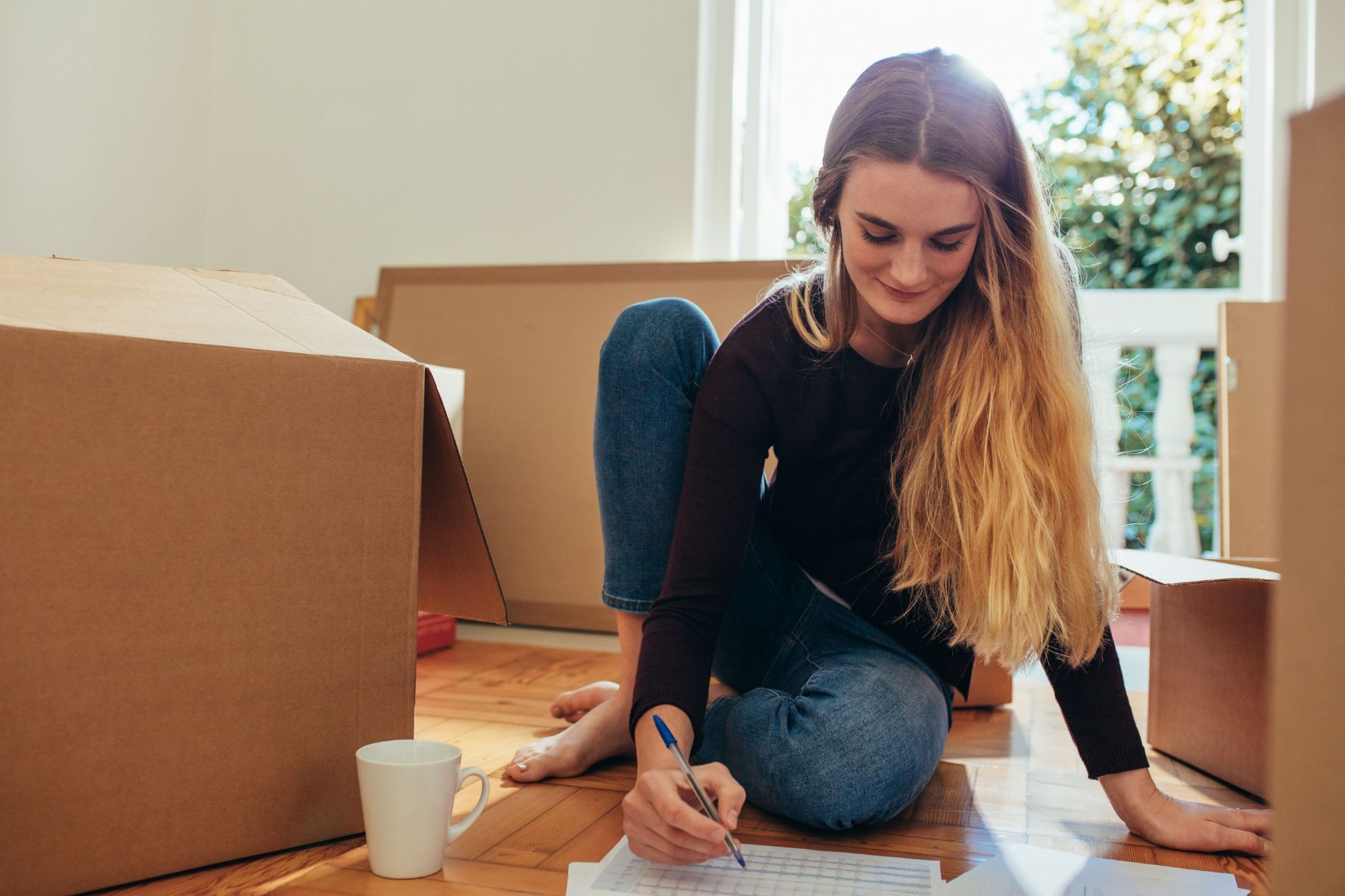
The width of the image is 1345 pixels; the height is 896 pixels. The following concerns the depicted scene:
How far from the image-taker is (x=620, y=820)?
0.91 metres

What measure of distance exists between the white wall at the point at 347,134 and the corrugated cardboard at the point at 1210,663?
112 centimetres

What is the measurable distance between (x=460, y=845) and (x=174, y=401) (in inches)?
16.0

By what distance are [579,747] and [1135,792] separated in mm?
504

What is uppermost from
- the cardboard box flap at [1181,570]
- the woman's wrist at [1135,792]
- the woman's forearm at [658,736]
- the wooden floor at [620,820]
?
the cardboard box flap at [1181,570]

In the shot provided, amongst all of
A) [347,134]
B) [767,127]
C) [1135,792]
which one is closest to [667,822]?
[1135,792]

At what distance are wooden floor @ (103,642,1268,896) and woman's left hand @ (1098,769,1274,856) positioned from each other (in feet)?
0.04

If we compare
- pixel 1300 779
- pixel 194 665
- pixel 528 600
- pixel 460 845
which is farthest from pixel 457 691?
pixel 1300 779

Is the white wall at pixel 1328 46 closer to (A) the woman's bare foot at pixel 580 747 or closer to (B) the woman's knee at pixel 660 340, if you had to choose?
(B) the woman's knee at pixel 660 340

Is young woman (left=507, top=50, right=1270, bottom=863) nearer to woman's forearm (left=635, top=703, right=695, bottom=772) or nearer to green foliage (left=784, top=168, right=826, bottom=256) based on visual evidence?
woman's forearm (left=635, top=703, right=695, bottom=772)

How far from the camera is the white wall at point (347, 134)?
1.93 m

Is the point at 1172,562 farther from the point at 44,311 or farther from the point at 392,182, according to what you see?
the point at 392,182

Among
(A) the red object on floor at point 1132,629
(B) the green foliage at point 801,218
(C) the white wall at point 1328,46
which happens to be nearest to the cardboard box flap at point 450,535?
(A) the red object on floor at point 1132,629

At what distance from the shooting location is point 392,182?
7.06 ft

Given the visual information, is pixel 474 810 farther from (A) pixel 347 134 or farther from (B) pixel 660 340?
(A) pixel 347 134
